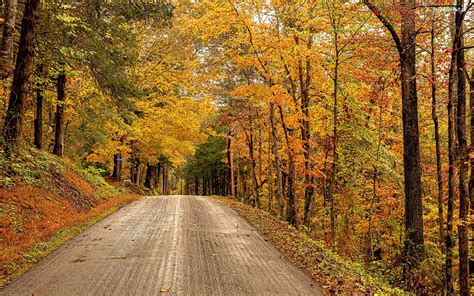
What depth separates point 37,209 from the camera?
1027 cm

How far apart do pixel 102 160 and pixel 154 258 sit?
2015 centimetres


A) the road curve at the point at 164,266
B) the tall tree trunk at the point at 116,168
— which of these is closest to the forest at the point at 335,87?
the road curve at the point at 164,266

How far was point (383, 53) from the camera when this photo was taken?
10.7 metres

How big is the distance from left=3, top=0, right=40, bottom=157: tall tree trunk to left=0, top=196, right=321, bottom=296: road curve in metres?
3.95

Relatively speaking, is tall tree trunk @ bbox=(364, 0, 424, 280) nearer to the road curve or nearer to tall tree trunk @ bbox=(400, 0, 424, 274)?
tall tree trunk @ bbox=(400, 0, 424, 274)

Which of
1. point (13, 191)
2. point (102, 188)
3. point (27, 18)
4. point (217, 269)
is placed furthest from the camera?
point (102, 188)

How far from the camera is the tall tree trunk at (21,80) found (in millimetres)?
10609

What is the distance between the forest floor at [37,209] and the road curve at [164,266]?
45cm

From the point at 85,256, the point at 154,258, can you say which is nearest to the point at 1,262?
the point at 85,256

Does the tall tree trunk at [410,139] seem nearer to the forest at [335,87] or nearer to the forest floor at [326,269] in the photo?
the forest at [335,87]

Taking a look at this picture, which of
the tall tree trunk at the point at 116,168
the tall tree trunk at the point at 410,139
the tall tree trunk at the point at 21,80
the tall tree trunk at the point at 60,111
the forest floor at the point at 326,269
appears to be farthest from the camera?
the tall tree trunk at the point at 116,168

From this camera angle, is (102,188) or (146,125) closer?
(102,188)

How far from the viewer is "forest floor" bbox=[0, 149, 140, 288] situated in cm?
714

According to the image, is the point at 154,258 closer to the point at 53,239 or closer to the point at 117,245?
the point at 117,245
